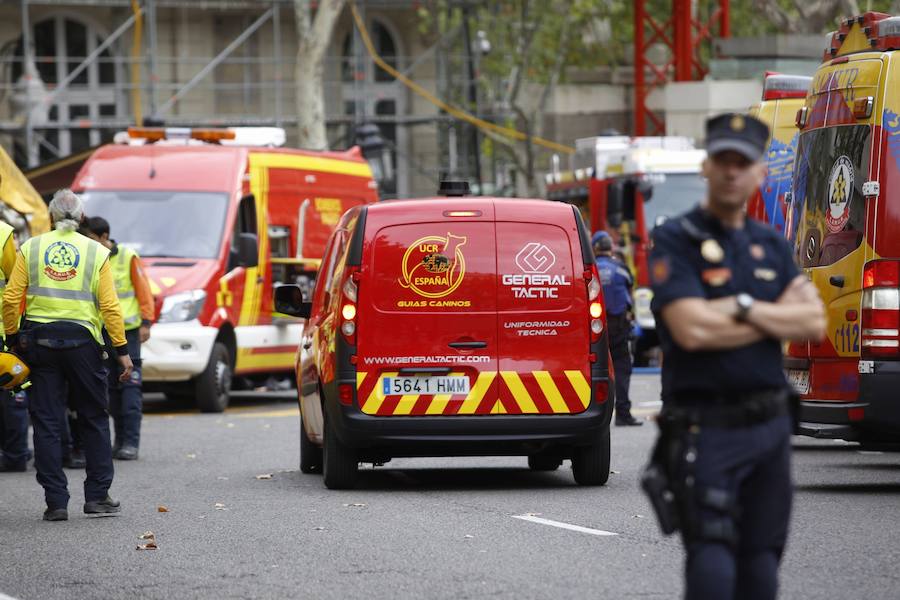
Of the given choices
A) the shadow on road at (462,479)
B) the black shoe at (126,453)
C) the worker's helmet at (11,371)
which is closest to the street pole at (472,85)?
the black shoe at (126,453)

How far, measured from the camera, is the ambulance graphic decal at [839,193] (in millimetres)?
→ 11156

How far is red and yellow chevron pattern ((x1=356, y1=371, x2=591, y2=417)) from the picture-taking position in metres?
11.1

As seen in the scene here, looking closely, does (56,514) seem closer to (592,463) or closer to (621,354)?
(592,463)

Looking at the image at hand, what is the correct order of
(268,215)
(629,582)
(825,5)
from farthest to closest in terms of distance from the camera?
(825,5) < (268,215) < (629,582)

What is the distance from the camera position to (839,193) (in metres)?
11.3

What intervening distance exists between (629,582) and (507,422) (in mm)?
3255

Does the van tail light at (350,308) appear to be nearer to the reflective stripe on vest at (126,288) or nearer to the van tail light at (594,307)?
the van tail light at (594,307)

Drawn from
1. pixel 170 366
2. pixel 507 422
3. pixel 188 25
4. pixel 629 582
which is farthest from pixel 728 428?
pixel 188 25

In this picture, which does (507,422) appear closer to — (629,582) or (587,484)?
(587,484)

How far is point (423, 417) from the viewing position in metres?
11.1

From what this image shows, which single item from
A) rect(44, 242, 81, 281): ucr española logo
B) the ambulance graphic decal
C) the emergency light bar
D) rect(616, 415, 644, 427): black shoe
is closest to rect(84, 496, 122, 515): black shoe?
rect(44, 242, 81, 281): ucr española logo

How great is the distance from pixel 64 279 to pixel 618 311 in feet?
23.0

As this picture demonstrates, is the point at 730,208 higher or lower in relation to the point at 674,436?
higher

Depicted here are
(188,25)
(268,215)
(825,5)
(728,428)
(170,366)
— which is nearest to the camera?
(728,428)
